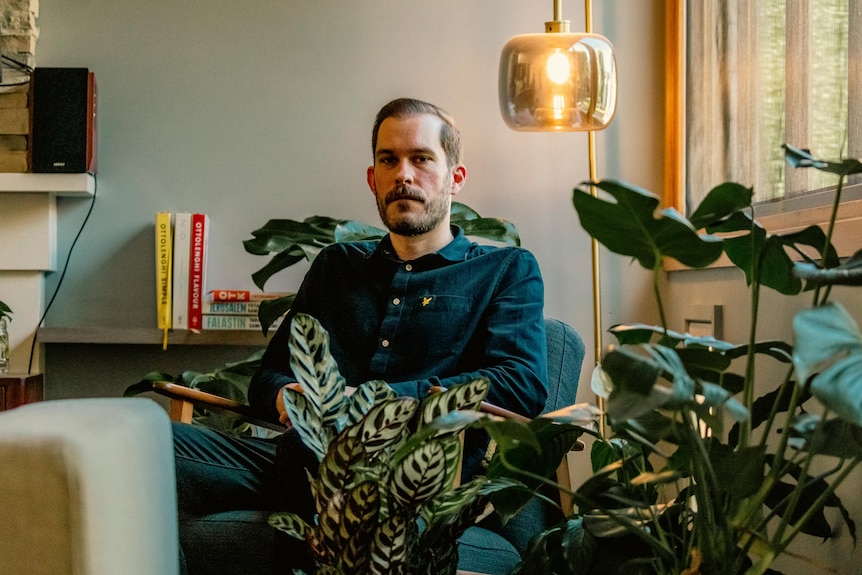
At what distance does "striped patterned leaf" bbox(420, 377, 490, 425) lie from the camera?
97 centimetres

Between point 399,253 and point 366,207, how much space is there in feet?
2.52

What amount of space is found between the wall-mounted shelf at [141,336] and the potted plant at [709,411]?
1711 mm

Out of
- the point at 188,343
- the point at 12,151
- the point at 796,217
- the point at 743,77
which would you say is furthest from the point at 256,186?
the point at 796,217

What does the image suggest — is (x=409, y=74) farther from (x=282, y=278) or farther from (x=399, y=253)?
(x=399, y=253)

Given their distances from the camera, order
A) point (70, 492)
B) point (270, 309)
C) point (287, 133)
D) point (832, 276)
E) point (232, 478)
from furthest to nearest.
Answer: point (287, 133), point (270, 309), point (232, 478), point (832, 276), point (70, 492)

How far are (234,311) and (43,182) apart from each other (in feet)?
2.27

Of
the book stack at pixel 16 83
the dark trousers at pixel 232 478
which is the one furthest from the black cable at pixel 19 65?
the dark trousers at pixel 232 478

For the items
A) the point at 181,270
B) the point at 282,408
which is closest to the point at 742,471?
the point at 282,408

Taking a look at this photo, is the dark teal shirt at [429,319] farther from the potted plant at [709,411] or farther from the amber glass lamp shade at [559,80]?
the potted plant at [709,411]

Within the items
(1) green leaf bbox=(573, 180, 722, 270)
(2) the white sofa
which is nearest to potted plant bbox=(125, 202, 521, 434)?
(1) green leaf bbox=(573, 180, 722, 270)

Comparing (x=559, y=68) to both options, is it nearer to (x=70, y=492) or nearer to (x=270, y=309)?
(x=270, y=309)

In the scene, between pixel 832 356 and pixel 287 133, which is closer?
pixel 832 356

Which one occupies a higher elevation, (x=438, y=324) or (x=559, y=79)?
(x=559, y=79)

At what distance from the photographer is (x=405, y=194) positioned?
2113 mm
